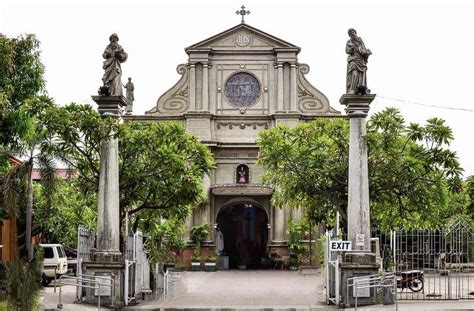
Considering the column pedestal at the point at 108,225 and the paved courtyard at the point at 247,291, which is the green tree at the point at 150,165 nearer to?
the column pedestal at the point at 108,225

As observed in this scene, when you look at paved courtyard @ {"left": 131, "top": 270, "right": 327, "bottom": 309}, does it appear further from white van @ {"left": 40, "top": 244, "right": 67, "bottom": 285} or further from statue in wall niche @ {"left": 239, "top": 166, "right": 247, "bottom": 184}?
statue in wall niche @ {"left": 239, "top": 166, "right": 247, "bottom": 184}

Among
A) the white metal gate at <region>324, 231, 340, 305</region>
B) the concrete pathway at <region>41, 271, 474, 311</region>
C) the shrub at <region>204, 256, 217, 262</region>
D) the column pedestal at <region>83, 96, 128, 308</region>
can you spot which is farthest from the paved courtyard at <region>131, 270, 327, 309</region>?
the shrub at <region>204, 256, 217, 262</region>

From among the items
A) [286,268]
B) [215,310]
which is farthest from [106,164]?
[286,268]

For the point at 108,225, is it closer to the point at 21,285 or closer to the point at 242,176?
the point at 21,285

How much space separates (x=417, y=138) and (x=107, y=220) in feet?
28.7

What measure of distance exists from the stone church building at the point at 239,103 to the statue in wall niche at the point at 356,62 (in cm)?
2254

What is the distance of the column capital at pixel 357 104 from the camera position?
74.8 feet

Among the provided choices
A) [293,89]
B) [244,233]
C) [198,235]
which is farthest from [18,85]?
[244,233]

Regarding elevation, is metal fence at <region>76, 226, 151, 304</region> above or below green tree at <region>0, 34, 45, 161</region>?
below

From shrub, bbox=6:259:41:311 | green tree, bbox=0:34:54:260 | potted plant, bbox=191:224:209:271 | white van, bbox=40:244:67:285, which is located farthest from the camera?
potted plant, bbox=191:224:209:271

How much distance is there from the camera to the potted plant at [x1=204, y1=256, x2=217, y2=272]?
4409cm

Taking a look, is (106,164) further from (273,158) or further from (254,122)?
(254,122)

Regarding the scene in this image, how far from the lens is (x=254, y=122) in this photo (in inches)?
1842

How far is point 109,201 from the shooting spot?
74.3ft
